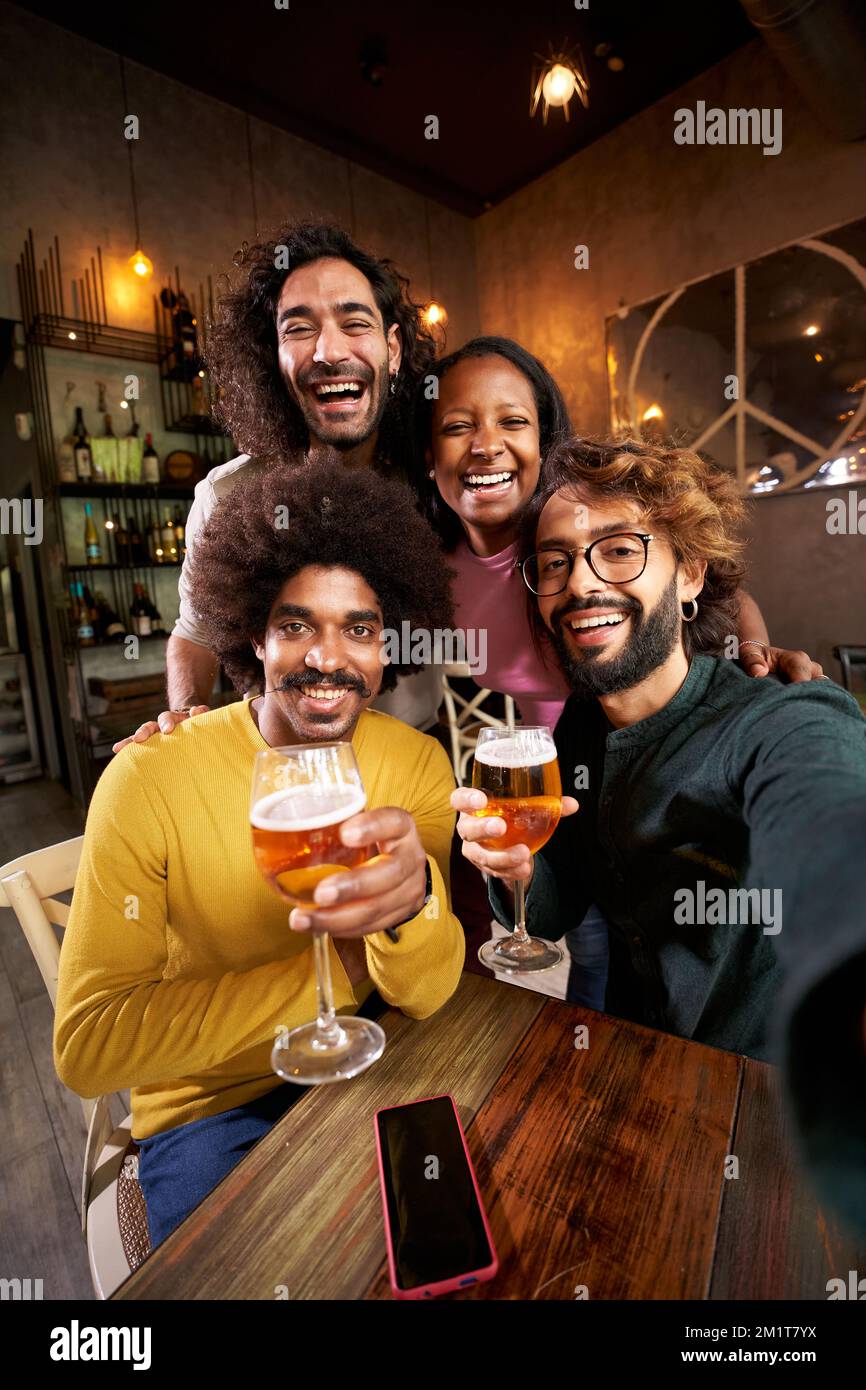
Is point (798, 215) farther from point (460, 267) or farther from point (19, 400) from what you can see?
point (19, 400)

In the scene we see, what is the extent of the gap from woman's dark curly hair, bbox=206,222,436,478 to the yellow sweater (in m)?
1.21

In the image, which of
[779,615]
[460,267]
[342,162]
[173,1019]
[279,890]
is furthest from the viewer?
[460,267]

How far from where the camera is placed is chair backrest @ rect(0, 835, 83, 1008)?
146 centimetres

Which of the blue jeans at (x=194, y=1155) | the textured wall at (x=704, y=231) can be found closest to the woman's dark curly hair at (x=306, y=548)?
the blue jeans at (x=194, y=1155)

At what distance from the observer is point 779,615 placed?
5.11 meters

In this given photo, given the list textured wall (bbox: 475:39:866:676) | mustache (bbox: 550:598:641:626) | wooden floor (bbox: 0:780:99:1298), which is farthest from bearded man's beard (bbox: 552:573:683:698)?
textured wall (bbox: 475:39:866:676)

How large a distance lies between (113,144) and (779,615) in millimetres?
5950

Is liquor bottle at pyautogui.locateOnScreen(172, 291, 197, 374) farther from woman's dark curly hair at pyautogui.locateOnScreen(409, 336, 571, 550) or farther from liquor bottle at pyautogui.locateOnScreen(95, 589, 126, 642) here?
woman's dark curly hair at pyautogui.locateOnScreen(409, 336, 571, 550)

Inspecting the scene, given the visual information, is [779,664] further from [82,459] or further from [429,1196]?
[82,459]

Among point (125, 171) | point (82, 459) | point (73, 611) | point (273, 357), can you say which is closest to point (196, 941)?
point (273, 357)

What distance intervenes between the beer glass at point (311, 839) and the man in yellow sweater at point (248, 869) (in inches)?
1.4

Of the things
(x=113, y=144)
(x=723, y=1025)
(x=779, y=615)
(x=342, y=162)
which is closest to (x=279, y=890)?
(x=723, y=1025)

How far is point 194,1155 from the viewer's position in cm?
124

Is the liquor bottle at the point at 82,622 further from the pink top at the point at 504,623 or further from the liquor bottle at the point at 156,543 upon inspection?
the pink top at the point at 504,623
